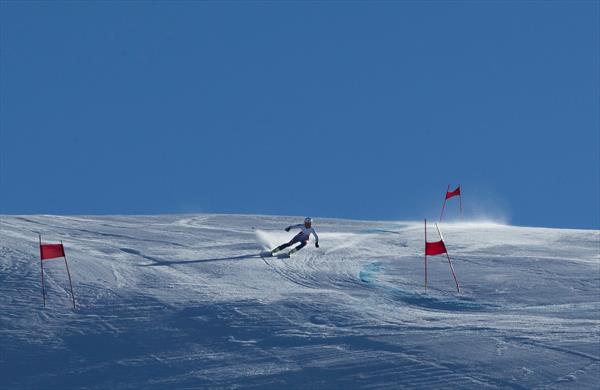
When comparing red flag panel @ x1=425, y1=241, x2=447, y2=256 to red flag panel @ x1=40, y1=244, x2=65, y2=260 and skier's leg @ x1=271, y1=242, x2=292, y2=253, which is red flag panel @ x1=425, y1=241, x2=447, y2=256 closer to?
skier's leg @ x1=271, y1=242, x2=292, y2=253

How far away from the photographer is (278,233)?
1120 inches

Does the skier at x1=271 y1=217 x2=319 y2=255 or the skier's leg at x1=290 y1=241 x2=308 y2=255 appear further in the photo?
the skier at x1=271 y1=217 x2=319 y2=255

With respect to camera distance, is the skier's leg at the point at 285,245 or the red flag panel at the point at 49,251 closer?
the red flag panel at the point at 49,251

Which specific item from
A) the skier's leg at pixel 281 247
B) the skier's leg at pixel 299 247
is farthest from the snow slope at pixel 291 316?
the skier's leg at pixel 281 247

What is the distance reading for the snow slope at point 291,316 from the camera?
16.2 metres

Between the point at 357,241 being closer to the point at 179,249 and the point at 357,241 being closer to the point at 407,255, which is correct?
the point at 407,255

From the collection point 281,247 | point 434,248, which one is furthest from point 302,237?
point 434,248

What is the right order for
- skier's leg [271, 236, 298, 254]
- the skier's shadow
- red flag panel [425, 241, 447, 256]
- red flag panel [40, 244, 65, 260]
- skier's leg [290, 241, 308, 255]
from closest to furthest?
red flag panel [40, 244, 65, 260]
red flag panel [425, 241, 447, 256]
the skier's shadow
skier's leg [271, 236, 298, 254]
skier's leg [290, 241, 308, 255]

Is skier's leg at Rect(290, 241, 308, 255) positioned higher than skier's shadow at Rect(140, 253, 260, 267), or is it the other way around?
skier's leg at Rect(290, 241, 308, 255)

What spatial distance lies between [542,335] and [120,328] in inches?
247

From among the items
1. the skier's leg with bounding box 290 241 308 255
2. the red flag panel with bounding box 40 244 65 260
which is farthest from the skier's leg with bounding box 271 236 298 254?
the red flag panel with bounding box 40 244 65 260

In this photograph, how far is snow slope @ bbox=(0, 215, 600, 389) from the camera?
1623 centimetres

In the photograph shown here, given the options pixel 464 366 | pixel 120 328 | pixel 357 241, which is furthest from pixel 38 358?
pixel 357 241

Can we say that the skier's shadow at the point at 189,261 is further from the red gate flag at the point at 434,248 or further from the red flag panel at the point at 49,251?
the red gate flag at the point at 434,248
